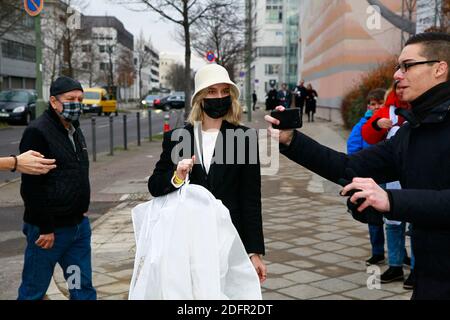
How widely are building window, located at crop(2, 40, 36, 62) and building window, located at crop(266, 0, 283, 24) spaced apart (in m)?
39.6

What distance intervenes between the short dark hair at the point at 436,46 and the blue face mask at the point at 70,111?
95.8 inches

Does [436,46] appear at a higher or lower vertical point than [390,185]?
higher

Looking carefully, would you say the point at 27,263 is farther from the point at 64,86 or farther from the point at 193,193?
the point at 193,193

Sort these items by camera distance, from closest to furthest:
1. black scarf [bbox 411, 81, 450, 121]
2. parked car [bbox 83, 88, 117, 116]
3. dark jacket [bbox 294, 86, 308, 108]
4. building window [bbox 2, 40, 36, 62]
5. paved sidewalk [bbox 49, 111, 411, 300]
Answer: black scarf [bbox 411, 81, 450, 121] → paved sidewalk [bbox 49, 111, 411, 300] → dark jacket [bbox 294, 86, 308, 108] → parked car [bbox 83, 88, 117, 116] → building window [bbox 2, 40, 36, 62]

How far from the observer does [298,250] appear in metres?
6.27

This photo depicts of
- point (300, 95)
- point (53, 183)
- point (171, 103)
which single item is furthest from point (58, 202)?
point (171, 103)

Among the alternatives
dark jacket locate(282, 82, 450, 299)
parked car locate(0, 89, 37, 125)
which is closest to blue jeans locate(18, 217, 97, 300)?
dark jacket locate(282, 82, 450, 299)

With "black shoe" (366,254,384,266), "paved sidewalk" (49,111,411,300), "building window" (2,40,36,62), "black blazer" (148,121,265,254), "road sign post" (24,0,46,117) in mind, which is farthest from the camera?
"building window" (2,40,36,62)

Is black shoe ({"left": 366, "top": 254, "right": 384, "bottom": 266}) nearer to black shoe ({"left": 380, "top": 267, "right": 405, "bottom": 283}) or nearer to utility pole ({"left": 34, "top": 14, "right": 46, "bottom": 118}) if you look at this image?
black shoe ({"left": 380, "top": 267, "right": 405, "bottom": 283})

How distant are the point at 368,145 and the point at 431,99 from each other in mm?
3670

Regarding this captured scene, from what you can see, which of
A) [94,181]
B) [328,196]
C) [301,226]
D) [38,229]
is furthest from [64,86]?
[94,181]

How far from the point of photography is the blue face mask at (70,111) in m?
3.88

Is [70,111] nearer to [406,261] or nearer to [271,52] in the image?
[406,261]

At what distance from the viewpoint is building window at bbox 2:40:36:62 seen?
63375mm
